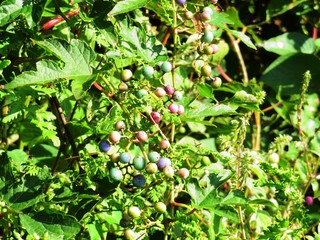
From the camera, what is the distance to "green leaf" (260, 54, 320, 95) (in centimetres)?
242

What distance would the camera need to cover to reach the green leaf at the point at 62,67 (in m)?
1.15

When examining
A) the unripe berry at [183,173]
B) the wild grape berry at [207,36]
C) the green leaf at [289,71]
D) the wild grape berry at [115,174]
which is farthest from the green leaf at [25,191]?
the green leaf at [289,71]

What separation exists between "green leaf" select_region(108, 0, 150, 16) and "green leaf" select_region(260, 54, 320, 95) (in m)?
1.24

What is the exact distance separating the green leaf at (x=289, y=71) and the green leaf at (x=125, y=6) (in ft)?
4.07

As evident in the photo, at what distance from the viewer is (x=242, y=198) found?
4.59 ft

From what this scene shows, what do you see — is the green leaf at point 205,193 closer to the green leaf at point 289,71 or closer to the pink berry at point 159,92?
the pink berry at point 159,92

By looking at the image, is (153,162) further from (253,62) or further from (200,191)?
(253,62)

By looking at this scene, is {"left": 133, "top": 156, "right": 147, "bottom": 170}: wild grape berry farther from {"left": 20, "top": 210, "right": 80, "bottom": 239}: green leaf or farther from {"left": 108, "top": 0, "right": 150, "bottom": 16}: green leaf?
{"left": 108, "top": 0, "right": 150, "bottom": 16}: green leaf

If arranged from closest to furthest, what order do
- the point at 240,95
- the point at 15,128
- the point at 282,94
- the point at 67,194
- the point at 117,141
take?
1. the point at 117,141
2. the point at 67,194
3. the point at 240,95
4. the point at 15,128
5. the point at 282,94

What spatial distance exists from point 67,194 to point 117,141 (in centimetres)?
20

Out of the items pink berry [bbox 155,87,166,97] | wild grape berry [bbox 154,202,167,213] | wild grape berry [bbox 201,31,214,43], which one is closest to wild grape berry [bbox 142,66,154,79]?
pink berry [bbox 155,87,166,97]

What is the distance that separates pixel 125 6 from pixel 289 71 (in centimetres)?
130

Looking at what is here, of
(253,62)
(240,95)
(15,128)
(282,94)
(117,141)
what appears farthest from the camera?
(253,62)

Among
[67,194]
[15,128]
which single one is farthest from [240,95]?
[15,128]
